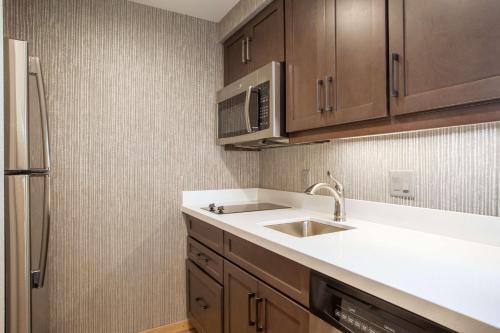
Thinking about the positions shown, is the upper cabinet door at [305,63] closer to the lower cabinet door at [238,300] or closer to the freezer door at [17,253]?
the lower cabinet door at [238,300]

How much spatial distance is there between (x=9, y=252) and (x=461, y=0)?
1.92 metres

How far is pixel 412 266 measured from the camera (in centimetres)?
85

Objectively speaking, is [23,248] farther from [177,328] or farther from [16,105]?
[177,328]

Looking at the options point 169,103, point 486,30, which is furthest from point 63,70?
point 486,30

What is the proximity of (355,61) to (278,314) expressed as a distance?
1060 millimetres

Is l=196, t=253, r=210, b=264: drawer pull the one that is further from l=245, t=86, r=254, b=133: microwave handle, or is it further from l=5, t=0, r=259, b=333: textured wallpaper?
l=245, t=86, r=254, b=133: microwave handle

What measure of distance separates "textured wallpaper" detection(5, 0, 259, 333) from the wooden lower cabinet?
0.74 meters

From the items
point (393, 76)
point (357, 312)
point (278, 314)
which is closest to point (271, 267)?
point (278, 314)

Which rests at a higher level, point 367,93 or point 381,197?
point 367,93

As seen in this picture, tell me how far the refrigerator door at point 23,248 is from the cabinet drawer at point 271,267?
2.94 feet

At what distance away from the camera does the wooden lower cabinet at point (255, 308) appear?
108cm

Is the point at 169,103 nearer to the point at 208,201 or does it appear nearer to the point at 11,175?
the point at 208,201

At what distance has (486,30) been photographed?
83 cm

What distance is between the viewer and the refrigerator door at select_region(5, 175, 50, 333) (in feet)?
4.17
